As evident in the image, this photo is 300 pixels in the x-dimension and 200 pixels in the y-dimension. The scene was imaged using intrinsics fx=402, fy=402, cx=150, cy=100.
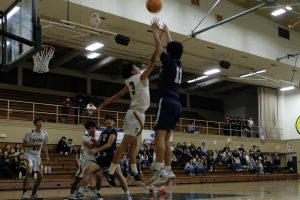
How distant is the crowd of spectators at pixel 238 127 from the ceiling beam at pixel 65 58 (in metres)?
11.2

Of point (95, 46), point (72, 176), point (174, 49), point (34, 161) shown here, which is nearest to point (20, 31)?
point (174, 49)

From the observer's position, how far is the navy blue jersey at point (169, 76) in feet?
18.3

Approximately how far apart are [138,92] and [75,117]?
16.0 metres

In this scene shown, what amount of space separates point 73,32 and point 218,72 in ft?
35.8

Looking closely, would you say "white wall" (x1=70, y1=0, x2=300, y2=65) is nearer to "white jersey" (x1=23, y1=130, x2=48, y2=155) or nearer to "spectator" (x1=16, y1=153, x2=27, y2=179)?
"spectator" (x1=16, y1=153, x2=27, y2=179)

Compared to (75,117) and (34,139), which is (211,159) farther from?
(34,139)

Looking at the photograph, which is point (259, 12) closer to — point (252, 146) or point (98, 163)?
point (252, 146)

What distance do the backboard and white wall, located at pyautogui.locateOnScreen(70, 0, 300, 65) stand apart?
684cm

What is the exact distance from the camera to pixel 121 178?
22.9 feet

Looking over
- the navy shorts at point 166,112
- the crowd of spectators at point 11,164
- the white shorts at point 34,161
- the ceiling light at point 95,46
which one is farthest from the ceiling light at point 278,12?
the navy shorts at point 166,112

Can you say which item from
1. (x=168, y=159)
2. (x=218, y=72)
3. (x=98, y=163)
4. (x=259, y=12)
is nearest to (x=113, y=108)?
(x=218, y=72)

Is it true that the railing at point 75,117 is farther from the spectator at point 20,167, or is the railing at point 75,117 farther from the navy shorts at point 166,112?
the navy shorts at point 166,112

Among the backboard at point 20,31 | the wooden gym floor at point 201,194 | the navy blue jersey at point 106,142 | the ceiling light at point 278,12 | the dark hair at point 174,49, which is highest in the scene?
the ceiling light at point 278,12

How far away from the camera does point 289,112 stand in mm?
29750
